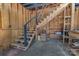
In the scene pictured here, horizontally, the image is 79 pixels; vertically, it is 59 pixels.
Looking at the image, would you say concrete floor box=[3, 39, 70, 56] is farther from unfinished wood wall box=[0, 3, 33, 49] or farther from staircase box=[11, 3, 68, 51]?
unfinished wood wall box=[0, 3, 33, 49]

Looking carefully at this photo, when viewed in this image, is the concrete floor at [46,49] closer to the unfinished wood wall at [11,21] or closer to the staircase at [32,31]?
the staircase at [32,31]

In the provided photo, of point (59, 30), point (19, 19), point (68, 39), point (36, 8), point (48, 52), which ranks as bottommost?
point (48, 52)

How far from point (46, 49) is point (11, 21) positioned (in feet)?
1.81

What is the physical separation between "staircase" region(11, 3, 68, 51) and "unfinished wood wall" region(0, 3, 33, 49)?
0.06 metres

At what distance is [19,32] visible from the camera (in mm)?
1788

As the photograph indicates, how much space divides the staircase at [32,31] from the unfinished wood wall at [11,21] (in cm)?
6

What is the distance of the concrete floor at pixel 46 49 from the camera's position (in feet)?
5.92

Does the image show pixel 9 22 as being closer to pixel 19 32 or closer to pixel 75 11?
pixel 19 32

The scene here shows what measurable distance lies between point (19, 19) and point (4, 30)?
0.75ft

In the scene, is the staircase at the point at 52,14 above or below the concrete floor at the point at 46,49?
above

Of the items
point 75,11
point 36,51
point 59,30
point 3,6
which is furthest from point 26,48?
point 75,11

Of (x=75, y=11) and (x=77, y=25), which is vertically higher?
(x=75, y=11)

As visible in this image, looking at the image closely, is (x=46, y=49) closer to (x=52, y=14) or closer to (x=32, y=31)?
(x=32, y=31)

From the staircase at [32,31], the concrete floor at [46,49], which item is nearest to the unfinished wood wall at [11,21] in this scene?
the staircase at [32,31]
